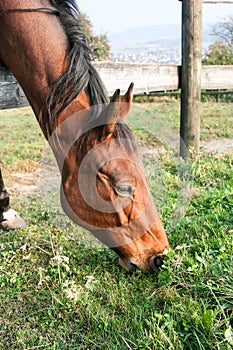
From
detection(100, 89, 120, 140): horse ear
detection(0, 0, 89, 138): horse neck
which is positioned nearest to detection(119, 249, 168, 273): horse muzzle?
detection(100, 89, 120, 140): horse ear

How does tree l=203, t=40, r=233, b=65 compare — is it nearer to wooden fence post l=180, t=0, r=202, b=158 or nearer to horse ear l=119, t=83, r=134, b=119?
wooden fence post l=180, t=0, r=202, b=158

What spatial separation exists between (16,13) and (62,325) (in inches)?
69.7

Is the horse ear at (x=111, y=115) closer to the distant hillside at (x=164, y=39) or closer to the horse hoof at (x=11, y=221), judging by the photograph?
the horse hoof at (x=11, y=221)

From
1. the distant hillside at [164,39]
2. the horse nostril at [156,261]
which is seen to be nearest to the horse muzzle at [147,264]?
the horse nostril at [156,261]

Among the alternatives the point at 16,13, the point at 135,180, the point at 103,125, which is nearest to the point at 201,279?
the point at 135,180

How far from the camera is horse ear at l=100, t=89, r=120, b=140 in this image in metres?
1.83

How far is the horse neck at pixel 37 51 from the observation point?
213 centimetres

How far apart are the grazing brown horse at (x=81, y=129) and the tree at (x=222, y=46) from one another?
37.6 ft

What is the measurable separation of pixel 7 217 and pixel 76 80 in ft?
5.30

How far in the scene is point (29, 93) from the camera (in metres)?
2.29

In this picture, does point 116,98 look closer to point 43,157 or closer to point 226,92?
point 43,157

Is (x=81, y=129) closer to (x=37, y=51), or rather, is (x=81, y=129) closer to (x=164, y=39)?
(x=37, y=51)

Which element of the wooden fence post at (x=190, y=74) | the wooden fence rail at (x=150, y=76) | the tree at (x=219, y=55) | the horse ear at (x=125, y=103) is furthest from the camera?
the tree at (x=219, y=55)

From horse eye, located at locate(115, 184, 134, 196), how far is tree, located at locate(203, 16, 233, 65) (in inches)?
458
